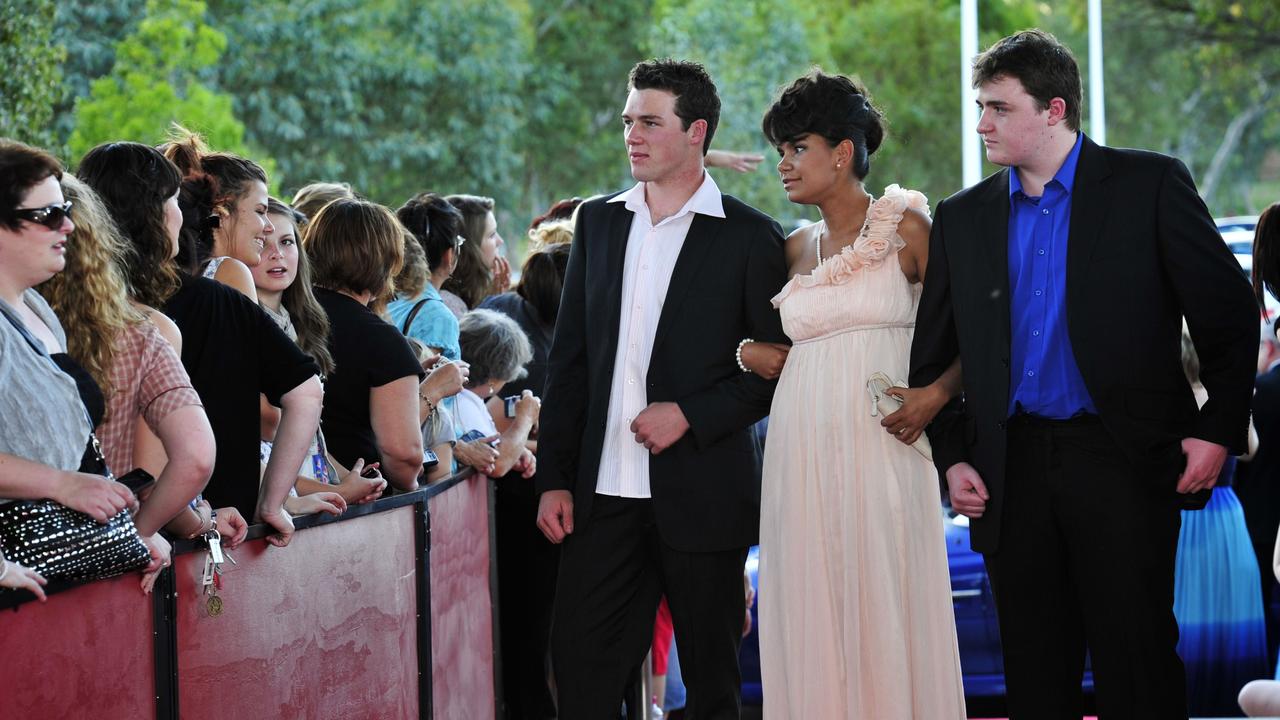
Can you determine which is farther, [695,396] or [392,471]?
[392,471]

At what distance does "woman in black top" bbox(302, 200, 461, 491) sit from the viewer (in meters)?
4.79

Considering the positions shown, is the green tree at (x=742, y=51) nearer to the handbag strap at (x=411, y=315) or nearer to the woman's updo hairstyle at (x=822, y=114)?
the handbag strap at (x=411, y=315)

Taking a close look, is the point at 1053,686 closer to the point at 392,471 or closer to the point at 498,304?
the point at 392,471

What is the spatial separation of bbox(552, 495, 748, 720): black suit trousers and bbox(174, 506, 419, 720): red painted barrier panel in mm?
465

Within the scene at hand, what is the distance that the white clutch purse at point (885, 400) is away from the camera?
431 cm

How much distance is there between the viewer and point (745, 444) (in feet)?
15.0

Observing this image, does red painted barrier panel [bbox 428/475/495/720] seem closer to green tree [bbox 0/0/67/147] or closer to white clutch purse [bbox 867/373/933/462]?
white clutch purse [bbox 867/373/933/462]

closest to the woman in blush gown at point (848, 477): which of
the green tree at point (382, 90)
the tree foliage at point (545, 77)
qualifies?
the tree foliage at point (545, 77)

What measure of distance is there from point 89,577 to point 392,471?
1.81m

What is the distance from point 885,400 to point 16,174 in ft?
7.53

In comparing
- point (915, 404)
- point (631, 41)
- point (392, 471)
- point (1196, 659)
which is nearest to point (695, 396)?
point (915, 404)

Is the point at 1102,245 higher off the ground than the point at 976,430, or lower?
higher

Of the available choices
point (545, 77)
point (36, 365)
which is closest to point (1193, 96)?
point (545, 77)

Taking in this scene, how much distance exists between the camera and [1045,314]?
158 inches
